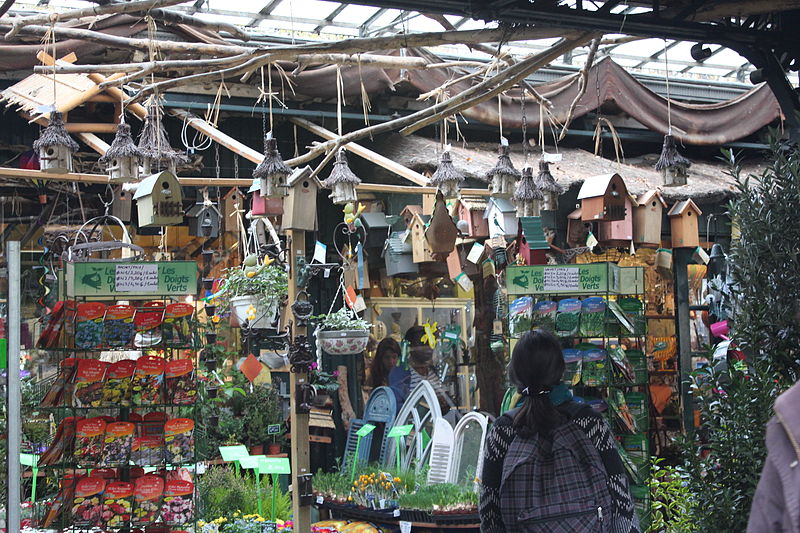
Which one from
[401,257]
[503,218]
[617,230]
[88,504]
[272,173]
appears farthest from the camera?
[401,257]

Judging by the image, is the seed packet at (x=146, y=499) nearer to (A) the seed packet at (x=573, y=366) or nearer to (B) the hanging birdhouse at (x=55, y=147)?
(B) the hanging birdhouse at (x=55, y=147)

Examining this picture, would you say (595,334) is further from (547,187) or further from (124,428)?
(124,428)

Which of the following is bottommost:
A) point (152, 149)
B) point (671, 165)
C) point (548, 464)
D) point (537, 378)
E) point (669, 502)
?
point (669, 502)

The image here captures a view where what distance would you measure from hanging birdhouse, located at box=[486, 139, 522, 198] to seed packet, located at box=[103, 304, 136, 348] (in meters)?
2.36

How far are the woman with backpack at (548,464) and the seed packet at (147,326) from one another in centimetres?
226

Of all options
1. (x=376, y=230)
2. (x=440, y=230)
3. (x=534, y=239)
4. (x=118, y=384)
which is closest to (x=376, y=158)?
(x=376, y=230)

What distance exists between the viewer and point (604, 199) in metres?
6.31

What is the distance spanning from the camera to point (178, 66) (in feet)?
16.3

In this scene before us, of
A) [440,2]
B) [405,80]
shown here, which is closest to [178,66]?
[440,2]

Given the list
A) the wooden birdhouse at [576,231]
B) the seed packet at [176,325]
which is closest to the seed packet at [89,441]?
the seed packet at [176,325]

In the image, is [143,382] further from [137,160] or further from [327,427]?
[327,427]

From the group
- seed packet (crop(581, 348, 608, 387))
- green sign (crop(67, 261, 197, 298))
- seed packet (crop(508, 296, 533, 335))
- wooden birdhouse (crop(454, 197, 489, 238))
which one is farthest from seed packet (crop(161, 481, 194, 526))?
wooden birdhouse (crop(454, 197, 489, 238))

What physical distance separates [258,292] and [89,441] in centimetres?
173

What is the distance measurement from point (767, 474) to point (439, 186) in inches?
178
